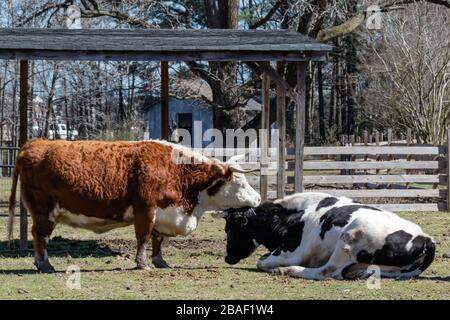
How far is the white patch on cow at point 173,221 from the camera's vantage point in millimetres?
10641

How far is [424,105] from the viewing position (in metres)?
33.0

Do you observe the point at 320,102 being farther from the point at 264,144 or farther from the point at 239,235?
the point at 239,235

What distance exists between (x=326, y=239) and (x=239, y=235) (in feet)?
4.54

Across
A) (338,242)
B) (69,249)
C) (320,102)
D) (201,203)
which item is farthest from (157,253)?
(320,102)

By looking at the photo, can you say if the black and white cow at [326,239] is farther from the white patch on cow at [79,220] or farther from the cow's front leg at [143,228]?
the white patch on cow at [79,220]

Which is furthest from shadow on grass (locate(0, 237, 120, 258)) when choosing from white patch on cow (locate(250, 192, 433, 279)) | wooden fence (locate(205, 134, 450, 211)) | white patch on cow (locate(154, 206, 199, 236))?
wooden fence (locate(205, 134, 450, 211))

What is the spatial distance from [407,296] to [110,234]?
24.9 feet

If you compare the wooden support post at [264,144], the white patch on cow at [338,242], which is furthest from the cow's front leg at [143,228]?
the wooden support post at [264,144]

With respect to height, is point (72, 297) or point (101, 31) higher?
point (101, 31)

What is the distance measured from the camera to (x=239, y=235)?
35.2ft

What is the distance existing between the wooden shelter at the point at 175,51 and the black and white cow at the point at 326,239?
2.61m

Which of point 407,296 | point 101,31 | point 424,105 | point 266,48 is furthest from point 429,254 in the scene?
point 424,105

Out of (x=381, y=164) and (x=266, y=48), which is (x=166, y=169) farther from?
(x=381, y=164)

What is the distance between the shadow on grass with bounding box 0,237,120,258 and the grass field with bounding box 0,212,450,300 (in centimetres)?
1
